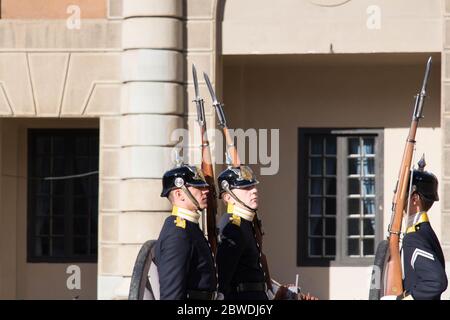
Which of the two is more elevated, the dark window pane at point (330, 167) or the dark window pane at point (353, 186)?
the dark window pane at point (330, 167)

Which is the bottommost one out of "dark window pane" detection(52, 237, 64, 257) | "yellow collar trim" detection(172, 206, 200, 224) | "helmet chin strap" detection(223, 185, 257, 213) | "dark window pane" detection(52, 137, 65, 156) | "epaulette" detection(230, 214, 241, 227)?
"dark window pane" detection(52, 237, 64, 257)

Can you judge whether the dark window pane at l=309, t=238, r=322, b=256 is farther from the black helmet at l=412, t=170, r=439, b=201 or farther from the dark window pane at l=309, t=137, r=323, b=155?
the black helmet at l=412, t=170, r=439, b=201

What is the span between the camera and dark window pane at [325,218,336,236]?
15.3 meters

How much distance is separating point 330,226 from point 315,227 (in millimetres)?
183

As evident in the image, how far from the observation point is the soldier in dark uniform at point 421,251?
353 inches

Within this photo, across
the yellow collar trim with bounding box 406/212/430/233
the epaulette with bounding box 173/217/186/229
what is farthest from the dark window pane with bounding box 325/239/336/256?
the epaulette with bounding box 173/217/186/229

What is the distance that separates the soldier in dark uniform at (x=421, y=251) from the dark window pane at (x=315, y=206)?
18.8ft

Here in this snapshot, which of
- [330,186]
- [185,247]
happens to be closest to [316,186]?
[330,186]

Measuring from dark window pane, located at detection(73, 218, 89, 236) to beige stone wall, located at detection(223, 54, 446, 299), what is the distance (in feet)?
7.48

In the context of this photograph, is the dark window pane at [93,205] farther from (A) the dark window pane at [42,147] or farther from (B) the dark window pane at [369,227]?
(B) the dark window pane at [369,227]

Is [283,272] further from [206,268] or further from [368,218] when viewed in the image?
[206,268]

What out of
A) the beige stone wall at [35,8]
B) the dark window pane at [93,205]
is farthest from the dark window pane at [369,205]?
the beige stone wall at [35,8]

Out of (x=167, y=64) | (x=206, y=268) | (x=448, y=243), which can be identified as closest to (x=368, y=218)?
(x=448, y=243)

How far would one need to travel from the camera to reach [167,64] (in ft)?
45.8
